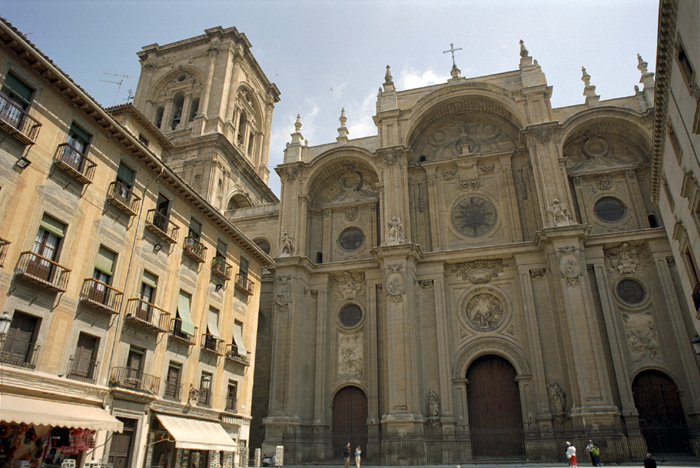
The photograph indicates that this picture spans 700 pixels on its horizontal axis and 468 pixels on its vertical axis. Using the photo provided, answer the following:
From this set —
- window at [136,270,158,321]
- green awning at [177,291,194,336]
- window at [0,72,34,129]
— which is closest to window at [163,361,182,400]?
green awning at [177,291,194,336]

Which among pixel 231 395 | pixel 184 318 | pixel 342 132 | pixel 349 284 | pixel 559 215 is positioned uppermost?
pixel 342 132

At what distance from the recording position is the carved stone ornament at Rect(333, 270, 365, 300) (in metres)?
29.3

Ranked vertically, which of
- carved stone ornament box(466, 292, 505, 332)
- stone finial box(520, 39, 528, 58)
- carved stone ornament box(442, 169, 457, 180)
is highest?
stone finial box(520, 39, 528, 58)

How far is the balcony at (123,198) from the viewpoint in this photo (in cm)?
1609

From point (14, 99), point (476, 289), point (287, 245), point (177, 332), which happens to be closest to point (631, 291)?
point (476, 289)

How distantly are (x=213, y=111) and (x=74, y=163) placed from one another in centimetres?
2910

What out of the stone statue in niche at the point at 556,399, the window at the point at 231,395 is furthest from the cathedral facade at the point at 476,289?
the window at the point at 231,395

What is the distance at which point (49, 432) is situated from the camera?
42.5 feet

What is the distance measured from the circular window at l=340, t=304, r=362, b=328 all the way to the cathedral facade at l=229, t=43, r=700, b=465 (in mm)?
128

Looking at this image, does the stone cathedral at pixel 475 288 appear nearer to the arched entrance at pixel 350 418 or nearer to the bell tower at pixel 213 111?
the arched entrance at pixel 350 418

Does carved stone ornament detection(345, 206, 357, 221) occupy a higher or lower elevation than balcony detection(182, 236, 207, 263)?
higher

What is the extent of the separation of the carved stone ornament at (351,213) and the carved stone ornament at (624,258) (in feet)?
46.9

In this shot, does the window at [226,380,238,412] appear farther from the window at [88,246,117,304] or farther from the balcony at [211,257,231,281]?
the window at [88,246,117,304]

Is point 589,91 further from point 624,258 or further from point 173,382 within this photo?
point 173,382
